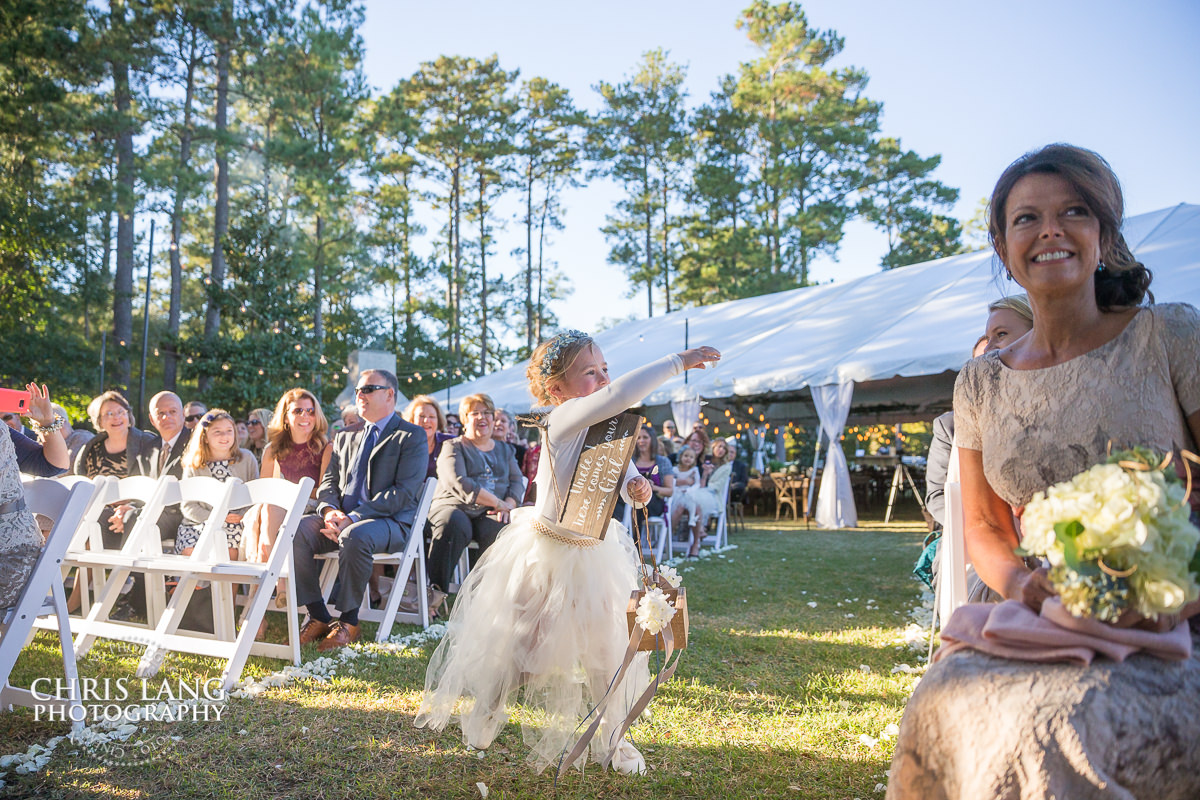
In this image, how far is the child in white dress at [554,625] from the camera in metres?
2.77

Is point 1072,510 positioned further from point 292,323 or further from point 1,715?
point 292,323

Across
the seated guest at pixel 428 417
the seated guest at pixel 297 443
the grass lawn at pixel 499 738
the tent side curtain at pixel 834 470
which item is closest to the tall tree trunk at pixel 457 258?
the tent side curtain at pixel 834 470

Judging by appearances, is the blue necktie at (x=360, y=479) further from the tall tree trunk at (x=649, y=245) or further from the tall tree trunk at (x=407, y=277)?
the tall tree trunk at (x=407, y=277)

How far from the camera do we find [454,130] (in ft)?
93.7

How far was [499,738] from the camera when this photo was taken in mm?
3350

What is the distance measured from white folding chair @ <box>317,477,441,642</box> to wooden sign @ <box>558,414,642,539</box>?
2.87m

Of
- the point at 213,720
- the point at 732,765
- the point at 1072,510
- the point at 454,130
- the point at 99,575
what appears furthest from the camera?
the point at 454,130

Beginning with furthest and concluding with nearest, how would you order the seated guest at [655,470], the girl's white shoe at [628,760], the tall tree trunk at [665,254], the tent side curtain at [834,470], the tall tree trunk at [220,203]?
the tall tree trunk at [665,254] → the tall tree trunk at [220,203] → the tent side curtain at [834,470] → the seated guest at [655,470] → the girl's white shoe at [628,760]

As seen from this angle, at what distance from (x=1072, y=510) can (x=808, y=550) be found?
9.05 metres

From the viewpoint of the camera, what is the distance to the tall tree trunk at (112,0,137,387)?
16.8m

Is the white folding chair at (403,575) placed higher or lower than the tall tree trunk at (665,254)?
lower

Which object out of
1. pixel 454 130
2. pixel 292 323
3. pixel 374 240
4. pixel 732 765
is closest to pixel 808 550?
pixel 732 765

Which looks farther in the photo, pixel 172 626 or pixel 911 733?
pixel 172 626

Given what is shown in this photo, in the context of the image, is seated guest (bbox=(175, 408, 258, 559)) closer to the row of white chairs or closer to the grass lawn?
the row of white chairs
